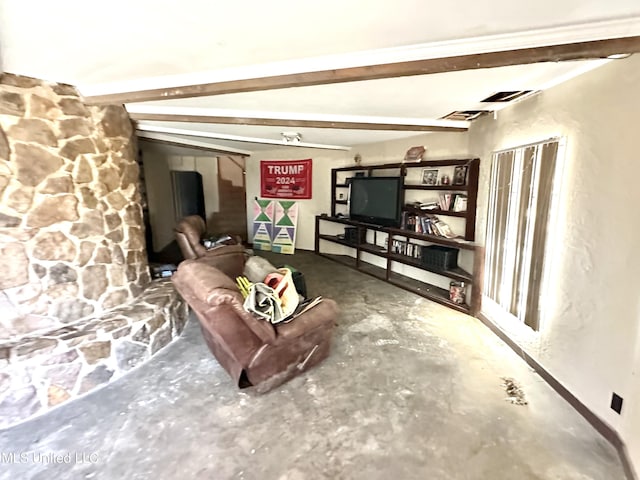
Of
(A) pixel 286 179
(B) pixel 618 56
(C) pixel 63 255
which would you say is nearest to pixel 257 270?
(C) pixel 63 255

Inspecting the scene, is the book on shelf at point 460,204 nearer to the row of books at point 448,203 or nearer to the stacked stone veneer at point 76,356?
the row of books at point 448,203

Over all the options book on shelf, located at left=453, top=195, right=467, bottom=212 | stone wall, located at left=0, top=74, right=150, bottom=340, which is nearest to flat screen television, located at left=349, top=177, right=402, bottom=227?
book on shelf, located at left=453, top=195, right=467, bottom=212

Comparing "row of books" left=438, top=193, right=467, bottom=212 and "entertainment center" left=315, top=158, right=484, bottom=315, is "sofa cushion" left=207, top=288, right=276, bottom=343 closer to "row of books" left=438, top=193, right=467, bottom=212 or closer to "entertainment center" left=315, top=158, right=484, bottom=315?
"entertainment center" left=315, top=158, right=484, bottom=315

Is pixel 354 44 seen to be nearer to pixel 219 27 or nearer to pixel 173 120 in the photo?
pixel 219 27

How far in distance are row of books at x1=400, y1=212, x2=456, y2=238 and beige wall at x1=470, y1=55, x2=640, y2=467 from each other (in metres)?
1.55

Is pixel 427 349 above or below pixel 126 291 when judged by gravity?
below

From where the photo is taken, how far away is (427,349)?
298 centimetres

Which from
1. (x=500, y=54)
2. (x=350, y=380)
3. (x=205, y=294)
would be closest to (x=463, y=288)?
(x=350, y=380)

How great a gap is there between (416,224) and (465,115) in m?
1.42

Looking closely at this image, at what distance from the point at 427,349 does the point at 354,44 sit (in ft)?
8.08

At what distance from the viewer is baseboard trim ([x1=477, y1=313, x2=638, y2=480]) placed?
1.80 meters

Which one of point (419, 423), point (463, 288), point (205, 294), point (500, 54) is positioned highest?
point (500, 54)

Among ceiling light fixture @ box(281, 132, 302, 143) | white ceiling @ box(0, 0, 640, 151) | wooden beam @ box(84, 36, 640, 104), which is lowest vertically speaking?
wooden beam @ box(84, 36, 640, 104)

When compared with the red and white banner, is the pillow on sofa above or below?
below
